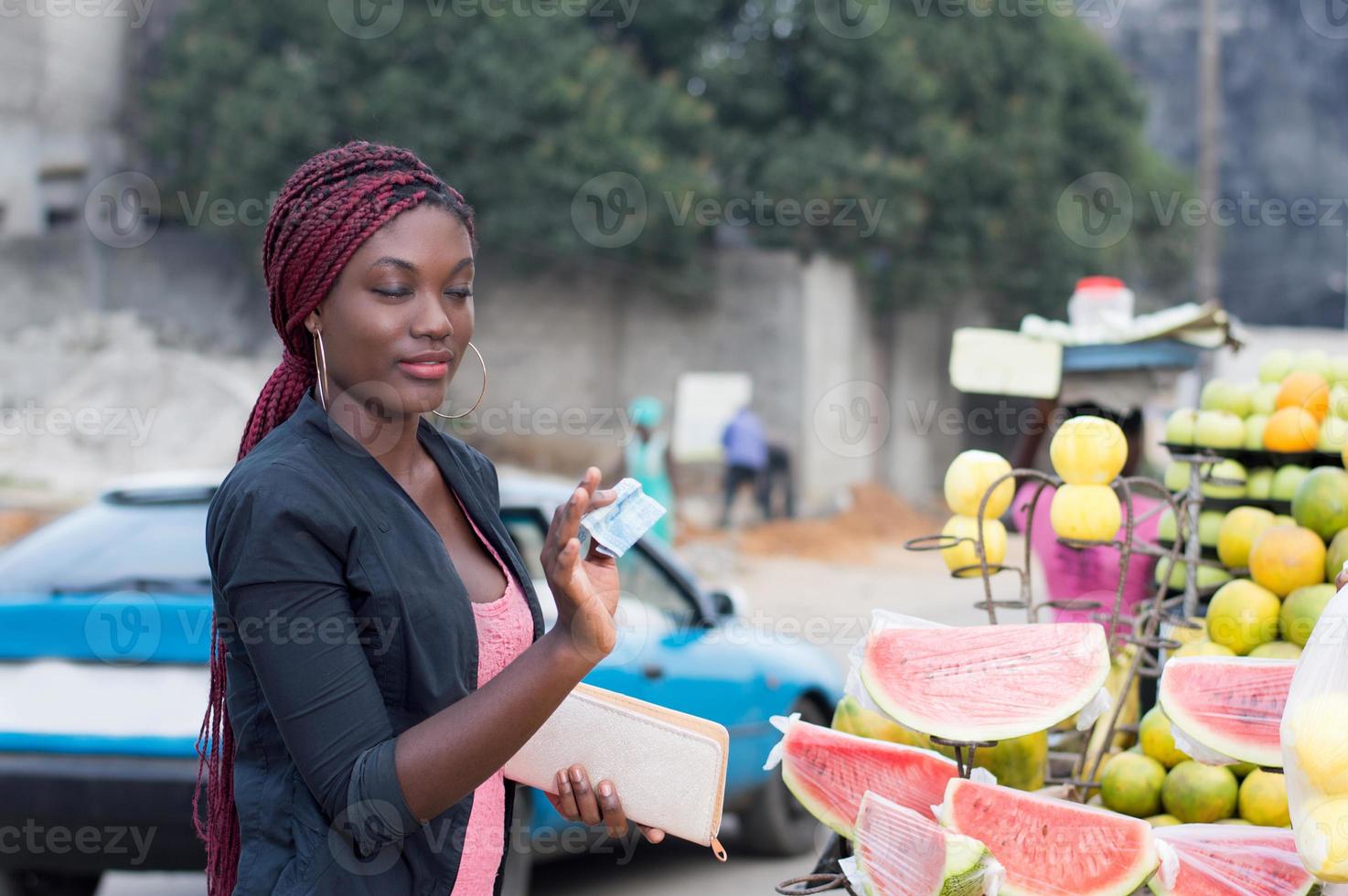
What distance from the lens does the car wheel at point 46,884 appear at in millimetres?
4203

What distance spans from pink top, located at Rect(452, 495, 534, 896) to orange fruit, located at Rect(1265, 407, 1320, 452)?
1638 millimetres

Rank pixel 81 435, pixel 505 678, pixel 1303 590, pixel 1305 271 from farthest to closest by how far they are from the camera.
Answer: pixel 1305 271 → pixel 81 435 → pixel 1303 590 → pixel 505 678

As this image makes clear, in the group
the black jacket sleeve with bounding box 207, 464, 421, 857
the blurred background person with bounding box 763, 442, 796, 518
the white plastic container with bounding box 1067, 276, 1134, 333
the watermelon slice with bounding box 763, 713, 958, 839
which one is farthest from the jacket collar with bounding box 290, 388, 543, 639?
the blurred background person with bounding box 763, 442, 796, 518

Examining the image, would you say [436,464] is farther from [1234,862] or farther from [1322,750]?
[1234,862]

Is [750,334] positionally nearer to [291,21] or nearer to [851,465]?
[851,465]

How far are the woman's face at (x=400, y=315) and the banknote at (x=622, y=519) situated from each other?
1.07 feet

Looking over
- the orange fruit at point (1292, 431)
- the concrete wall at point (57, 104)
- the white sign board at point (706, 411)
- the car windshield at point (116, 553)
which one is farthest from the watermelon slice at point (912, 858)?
the concrete wall at point (57, 104)

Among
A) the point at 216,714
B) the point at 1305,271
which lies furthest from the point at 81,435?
the point at 1305,271

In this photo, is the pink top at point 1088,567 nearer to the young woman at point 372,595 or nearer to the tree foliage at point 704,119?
the young woman at point 372,595

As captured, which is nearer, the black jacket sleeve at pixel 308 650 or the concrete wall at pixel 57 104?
the black jacket sleeve at pixel 308 650

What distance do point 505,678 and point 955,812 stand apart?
788mm

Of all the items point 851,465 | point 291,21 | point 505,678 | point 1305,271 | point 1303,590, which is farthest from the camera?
point 1305,271

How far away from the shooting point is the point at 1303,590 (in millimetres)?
2242

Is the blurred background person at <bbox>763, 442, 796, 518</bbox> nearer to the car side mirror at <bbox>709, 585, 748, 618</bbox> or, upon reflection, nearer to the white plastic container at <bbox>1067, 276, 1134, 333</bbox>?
the car side mirror at <bbox>709, 585, 748, 618</bbox>
